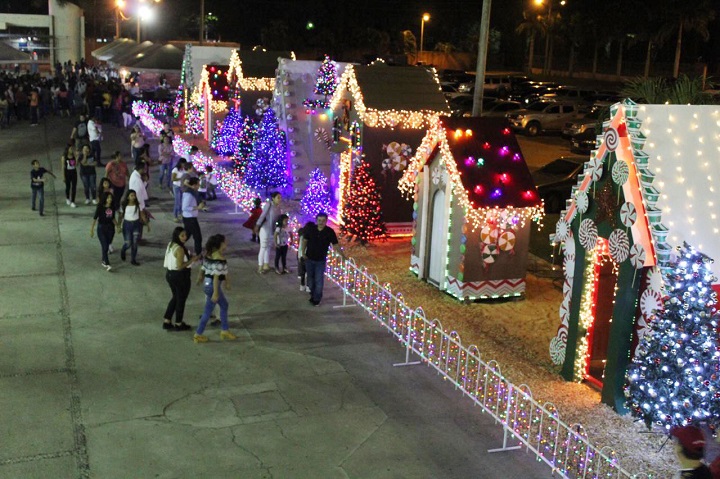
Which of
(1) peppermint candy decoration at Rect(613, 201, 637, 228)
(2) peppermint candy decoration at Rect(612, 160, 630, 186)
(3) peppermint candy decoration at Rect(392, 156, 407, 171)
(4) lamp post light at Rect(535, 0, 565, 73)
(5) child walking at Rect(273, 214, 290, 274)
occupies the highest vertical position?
(4) lamp post light at Rect(535, 0, 565, 73)

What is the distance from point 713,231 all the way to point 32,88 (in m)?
33.3

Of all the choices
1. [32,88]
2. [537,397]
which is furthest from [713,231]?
[32,88]

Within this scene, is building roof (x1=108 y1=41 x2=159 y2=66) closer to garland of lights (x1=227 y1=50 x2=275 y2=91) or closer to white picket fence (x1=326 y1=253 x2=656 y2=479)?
garland of lights (x1=227 y1=50 x2=275 y2=91)

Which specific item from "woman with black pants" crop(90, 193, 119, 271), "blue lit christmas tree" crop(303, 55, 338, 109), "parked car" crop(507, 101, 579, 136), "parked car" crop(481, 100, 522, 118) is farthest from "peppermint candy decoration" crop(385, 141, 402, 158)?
"parked car" crop(481, 100, 522, 118)

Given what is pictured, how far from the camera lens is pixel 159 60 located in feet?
107

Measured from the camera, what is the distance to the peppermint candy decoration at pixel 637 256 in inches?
339

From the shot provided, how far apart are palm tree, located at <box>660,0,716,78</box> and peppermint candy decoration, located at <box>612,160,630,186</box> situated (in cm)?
4539

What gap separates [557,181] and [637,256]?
1200 cm

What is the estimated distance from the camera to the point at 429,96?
17.1 m

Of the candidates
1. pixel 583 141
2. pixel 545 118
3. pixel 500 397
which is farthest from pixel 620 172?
pixel 545 118

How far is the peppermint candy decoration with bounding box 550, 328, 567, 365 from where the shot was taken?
1014cm

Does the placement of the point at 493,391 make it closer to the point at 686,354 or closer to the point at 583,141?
the point at 686,354

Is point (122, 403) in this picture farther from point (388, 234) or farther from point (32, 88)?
point (32, 88)

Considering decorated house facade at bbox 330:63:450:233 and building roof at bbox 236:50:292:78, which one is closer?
decorated house facade at bbox 330:63:450:233
